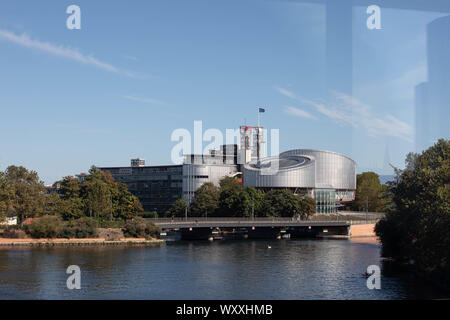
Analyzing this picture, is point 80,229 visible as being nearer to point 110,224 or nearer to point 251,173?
point 110,224

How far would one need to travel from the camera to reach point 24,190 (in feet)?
180

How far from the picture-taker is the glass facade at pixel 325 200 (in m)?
94.4

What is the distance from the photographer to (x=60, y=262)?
120ft

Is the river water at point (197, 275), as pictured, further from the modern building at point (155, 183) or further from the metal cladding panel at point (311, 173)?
the modern building at point (155, 183)

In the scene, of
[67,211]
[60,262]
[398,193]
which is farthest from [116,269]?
[67,211]

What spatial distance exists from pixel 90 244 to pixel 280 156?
57.1 meters

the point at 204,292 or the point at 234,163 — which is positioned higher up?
the point at 234,163

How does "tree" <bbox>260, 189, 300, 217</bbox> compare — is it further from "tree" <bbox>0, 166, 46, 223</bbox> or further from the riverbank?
"tree" <bbox>0, 166, 46, 223</bbox>

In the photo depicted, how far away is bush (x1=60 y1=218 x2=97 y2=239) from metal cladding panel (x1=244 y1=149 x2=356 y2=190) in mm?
41604

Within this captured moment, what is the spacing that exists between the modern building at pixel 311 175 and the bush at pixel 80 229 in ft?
136

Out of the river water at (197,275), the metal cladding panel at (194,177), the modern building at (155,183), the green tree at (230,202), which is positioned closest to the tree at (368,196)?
the metal cladding panel at (194,177)
